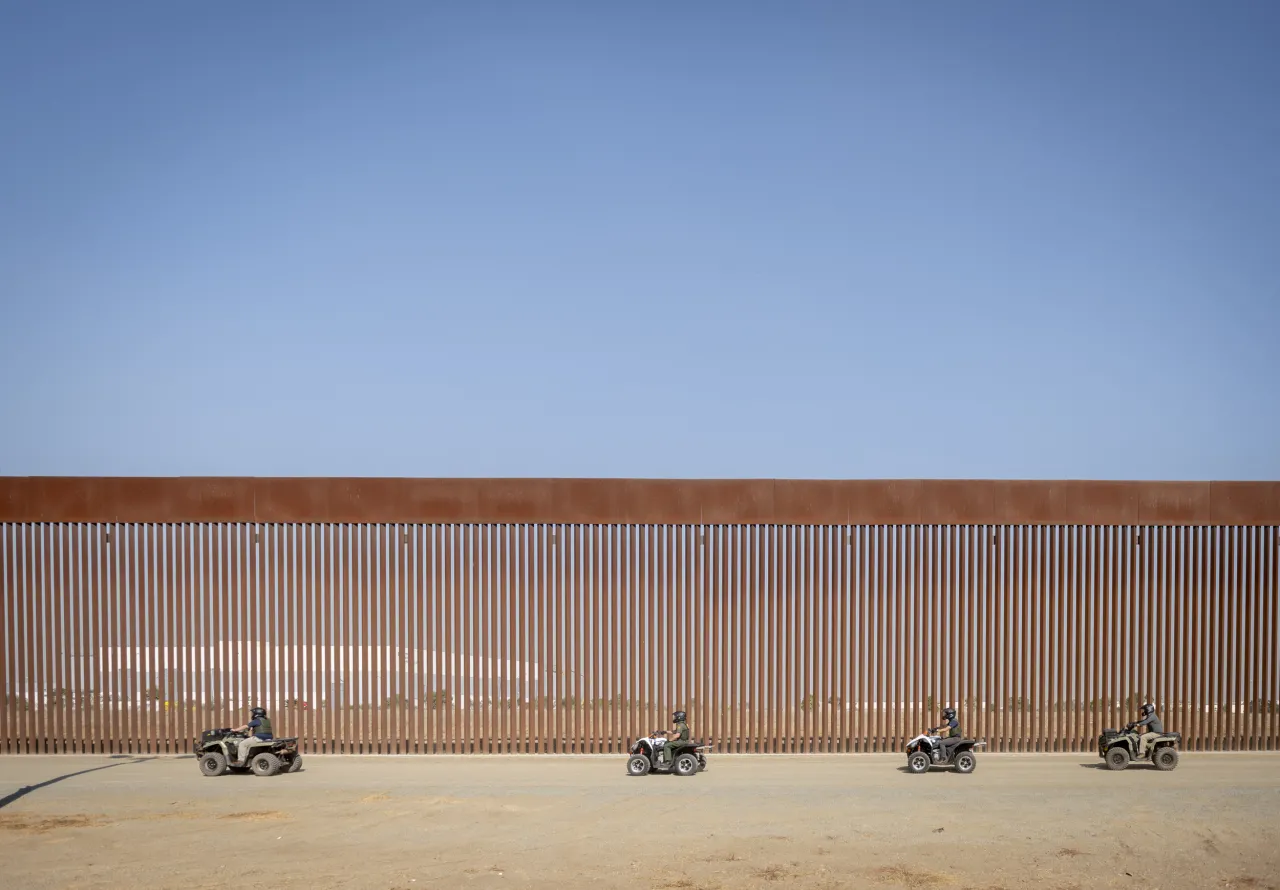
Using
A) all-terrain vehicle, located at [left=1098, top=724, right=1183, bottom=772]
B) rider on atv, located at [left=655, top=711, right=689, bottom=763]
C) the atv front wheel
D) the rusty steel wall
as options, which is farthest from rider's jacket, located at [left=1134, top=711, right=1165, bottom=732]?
rider on atv, located at [left=655, top=711, right=689, bottom=763]

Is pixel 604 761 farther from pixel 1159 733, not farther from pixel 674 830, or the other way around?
pixel 1159 733

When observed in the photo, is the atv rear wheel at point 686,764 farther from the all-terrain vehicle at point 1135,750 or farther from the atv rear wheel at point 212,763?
the atv rear wheel at point 212,763

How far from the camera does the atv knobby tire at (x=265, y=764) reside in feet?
53.9

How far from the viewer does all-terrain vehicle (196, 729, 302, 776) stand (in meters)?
16.5

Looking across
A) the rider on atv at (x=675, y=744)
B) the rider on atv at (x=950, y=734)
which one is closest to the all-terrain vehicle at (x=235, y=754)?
the rider on atv at (x=675, y=744)

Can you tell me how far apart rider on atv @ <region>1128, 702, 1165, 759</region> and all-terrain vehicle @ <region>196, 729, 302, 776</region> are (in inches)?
494

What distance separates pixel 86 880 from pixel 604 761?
8.30 metres

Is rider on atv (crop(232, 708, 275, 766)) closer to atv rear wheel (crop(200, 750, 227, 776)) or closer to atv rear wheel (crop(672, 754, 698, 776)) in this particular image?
atv rear wheel (crop(200, 750, 227, 776))

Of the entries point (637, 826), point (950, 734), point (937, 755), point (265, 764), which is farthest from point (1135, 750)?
point (265, 764)

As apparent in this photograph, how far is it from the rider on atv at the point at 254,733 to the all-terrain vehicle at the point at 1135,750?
12431 mm

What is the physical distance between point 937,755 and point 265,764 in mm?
9796

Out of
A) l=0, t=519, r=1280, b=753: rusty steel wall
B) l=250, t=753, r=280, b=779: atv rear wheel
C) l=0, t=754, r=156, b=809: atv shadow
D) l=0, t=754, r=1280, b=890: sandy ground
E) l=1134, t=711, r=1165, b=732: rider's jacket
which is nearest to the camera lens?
l=0, t=754, r=1280, b=890: sandy ground

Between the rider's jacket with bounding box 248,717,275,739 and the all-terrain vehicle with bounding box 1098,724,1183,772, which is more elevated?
the rider's jacket with bounding box 248,717,275,739

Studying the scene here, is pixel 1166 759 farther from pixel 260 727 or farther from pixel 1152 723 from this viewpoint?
pixel 260 727
